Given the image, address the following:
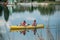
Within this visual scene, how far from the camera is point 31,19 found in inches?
195

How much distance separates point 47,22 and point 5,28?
40cm

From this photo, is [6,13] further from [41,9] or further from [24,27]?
[41,9]

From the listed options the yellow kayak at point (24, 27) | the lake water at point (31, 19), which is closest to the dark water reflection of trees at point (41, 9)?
the lake water at point (31, 19)

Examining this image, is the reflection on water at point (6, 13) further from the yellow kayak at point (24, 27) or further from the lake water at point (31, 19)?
the yellow kayak at point (24, 27)

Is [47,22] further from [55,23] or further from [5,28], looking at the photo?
[5,28]

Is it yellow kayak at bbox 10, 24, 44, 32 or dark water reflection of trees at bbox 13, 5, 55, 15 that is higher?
dark water reflection of trees at bbox 13, 5, 55, 15

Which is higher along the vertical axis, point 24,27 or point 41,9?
point 41,9

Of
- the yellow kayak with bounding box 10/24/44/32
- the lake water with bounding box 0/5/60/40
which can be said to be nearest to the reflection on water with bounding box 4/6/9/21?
the lake water with bounding box 0/5/60/40

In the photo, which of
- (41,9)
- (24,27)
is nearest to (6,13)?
(24,27)

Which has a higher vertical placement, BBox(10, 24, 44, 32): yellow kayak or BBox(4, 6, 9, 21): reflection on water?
BBox(4, 6, 9, 21): reflection on water

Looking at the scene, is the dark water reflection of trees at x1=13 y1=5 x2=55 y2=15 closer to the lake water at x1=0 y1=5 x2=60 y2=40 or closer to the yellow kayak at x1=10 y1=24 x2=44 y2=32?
the lake water at x1=0 y1=5 x2=60 y2=40

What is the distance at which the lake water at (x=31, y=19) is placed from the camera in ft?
16.2

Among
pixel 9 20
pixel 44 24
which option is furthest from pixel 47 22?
pixel 9 20

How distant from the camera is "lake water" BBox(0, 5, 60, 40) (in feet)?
16.2
